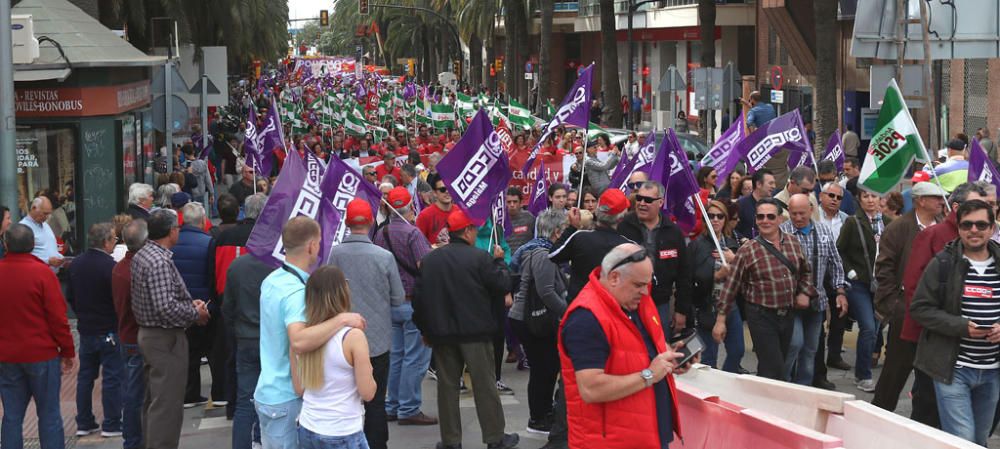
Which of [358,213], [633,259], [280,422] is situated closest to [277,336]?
[280,422]

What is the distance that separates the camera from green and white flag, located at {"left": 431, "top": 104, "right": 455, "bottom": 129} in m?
32.5

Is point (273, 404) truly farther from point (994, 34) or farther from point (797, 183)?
point (994, 34)

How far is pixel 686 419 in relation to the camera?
26.0 ft

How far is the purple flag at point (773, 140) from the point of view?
15.0 metres

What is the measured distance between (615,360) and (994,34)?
11.2 metres

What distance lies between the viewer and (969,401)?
736 centimetres

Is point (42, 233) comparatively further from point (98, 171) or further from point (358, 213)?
point (358, 213)

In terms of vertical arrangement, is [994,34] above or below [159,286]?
above

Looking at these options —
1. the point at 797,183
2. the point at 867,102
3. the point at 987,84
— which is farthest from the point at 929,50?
the point at 867,102

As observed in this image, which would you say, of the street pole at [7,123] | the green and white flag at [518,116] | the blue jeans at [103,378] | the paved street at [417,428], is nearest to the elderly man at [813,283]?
the paved street at [417,428]

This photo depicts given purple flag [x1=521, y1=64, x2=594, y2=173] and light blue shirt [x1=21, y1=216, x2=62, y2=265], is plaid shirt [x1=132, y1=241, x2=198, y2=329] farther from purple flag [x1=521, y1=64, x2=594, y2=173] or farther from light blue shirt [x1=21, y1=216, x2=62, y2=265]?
purple flag [x1=521, y1=64, x2=594, y2=173]

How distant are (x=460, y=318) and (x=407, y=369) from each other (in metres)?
1.38

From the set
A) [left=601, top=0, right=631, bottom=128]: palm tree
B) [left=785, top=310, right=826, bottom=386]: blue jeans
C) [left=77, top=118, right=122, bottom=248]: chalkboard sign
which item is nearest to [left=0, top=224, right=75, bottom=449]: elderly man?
[left=785, top=310, right=826, bottom=386]: blue jeans

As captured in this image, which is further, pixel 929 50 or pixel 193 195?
pixel 193 195
